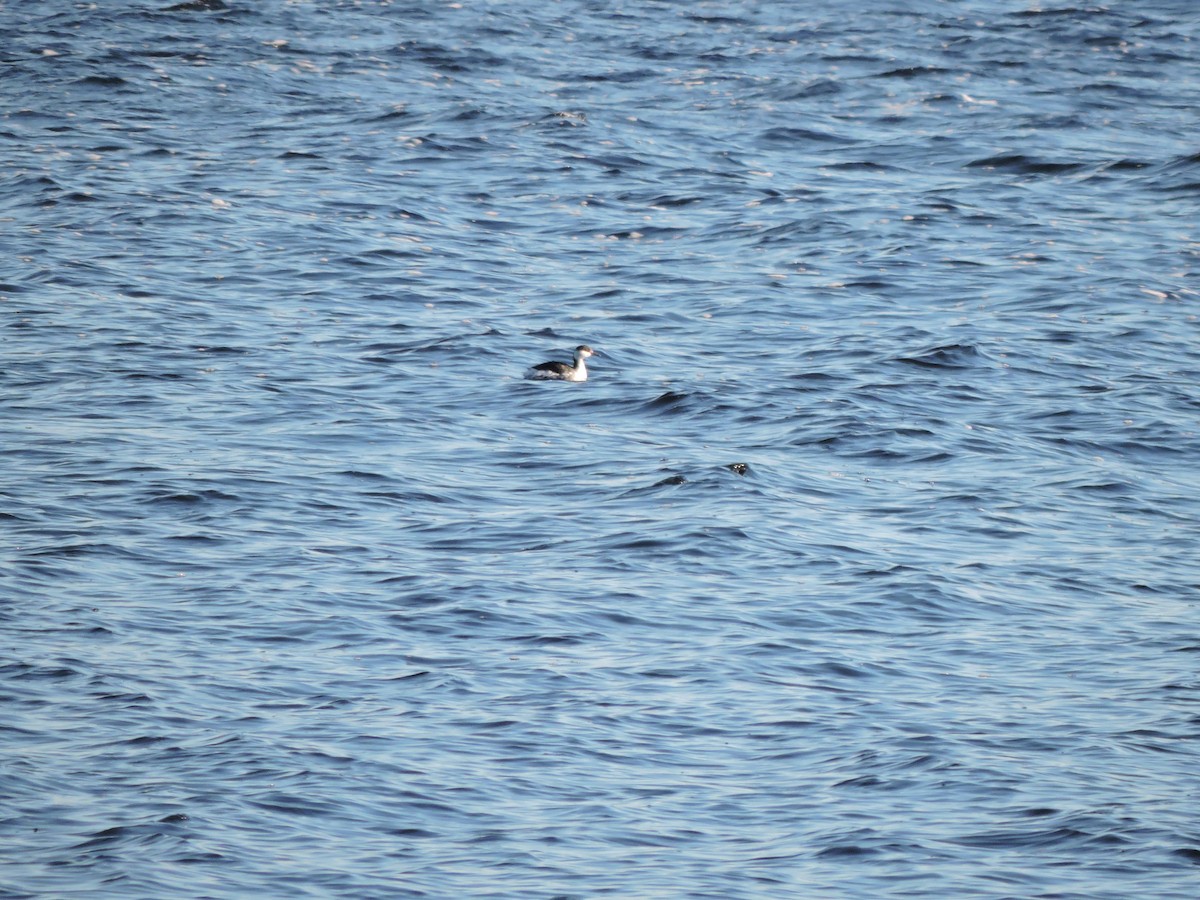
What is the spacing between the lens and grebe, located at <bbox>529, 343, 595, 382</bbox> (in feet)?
61.8

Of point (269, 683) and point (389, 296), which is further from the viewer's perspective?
point (389, 296)

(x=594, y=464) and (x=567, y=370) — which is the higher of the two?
(x=567, y=370)

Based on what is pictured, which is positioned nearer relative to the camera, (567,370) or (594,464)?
(594,464)

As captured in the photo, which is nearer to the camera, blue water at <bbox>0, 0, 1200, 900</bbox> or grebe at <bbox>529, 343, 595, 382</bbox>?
blue water at <bbox>0, 0, 1200, 900</bbox>

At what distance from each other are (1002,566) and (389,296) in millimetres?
10279

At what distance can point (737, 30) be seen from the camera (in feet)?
114

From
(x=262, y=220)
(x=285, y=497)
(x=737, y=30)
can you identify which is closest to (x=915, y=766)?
(x=285, y=497)

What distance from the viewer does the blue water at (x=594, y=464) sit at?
1019 centimetres

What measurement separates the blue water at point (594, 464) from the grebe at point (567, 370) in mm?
191

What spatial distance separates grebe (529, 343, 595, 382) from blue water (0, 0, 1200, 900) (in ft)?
0.63

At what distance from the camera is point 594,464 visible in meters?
16.9

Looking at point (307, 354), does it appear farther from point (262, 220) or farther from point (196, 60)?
point (196, 60)

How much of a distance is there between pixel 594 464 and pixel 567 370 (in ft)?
7.58

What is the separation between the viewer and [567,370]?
1894 centimetres
